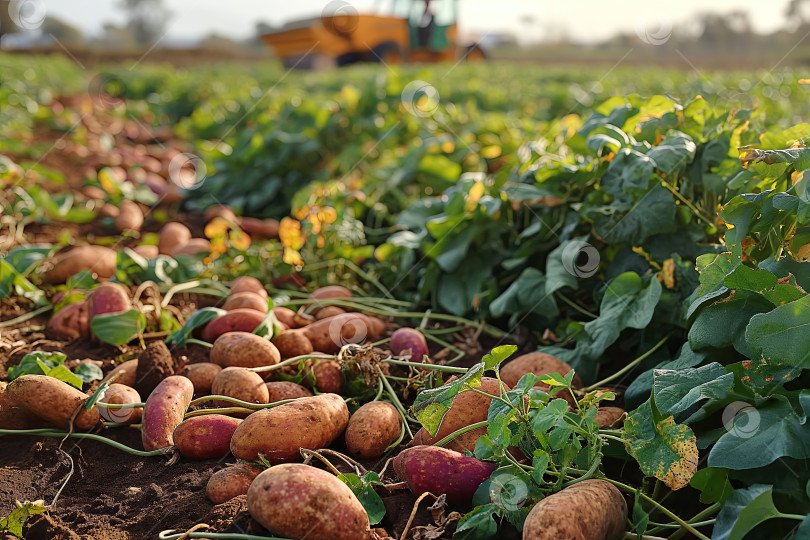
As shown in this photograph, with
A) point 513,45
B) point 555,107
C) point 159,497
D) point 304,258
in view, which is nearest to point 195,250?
point 304,258

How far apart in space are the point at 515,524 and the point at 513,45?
168 feet

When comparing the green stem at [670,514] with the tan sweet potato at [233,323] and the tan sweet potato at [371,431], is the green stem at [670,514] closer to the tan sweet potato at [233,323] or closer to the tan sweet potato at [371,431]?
the tan sweet potato at [371,431]

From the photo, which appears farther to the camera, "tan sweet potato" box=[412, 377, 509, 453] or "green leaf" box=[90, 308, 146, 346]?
"green leaf" box=[90, 308, 146, 346]

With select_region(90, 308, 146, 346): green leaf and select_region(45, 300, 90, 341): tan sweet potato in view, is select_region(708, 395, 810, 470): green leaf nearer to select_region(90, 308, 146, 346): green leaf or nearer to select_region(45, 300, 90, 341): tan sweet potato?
select_region(90, 308, 146, 346): green leaf

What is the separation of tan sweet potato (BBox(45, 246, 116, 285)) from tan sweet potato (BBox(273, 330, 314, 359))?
1.11 meters

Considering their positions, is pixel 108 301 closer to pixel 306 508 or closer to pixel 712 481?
pixel 306 508

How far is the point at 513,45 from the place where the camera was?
48.9m

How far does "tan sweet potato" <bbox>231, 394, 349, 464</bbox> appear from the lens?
136 cm

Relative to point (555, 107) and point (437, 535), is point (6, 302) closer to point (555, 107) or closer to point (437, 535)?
point (437, 535)

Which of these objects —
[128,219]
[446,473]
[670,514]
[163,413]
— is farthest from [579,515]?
[128,219]

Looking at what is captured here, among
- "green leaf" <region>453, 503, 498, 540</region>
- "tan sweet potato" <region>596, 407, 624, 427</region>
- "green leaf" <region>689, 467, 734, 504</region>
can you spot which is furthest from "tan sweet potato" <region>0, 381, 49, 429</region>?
"green leaf" <region>689, 467, 734, 504</region>

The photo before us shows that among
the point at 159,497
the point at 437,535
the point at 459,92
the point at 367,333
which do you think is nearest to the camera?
the point at 437,535

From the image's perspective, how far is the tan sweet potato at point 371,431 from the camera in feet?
4.73

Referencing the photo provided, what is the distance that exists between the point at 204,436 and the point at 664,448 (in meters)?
0.92
